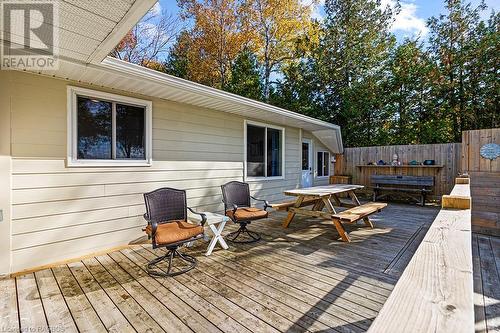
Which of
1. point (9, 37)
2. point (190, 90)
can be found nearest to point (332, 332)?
point (190, 90)

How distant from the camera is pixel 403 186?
7.84 metres

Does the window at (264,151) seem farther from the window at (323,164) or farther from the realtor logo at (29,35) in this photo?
the realtor logo at (29,35)

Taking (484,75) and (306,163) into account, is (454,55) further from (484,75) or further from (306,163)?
(306,163)

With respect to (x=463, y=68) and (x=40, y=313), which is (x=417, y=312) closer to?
(x=40, y=313)

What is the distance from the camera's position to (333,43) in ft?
37.2

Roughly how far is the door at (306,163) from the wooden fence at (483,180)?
12.9 feet

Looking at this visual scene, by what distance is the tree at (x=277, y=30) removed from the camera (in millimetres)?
10438

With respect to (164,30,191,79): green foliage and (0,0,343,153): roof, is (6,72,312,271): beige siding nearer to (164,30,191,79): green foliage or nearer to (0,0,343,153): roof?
(0,0,343,153): roof

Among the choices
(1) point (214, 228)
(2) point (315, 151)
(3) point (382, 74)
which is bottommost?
(1) point (214, 228)

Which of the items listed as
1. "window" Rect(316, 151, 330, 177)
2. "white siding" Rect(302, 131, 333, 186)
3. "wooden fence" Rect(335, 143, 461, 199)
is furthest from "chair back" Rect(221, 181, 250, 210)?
"wooden fence" Rect(335, 143, 461, 199)

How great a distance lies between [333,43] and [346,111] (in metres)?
3.39

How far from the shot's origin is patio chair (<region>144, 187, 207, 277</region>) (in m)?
2.76

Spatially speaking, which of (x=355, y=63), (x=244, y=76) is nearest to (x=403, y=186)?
(x=355, y=63)

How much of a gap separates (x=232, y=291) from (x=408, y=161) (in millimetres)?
7834
